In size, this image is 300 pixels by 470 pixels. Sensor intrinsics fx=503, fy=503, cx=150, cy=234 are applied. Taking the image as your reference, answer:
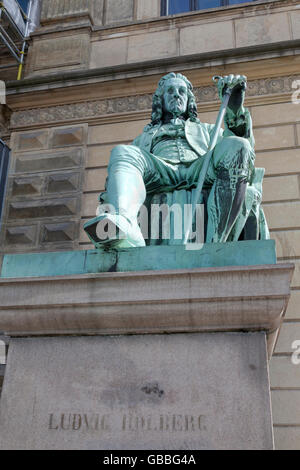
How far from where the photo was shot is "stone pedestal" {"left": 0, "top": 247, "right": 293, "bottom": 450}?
249 centimetres

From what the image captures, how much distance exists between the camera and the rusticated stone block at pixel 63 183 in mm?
9031

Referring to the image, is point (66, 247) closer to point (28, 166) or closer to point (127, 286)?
point (28, 166)

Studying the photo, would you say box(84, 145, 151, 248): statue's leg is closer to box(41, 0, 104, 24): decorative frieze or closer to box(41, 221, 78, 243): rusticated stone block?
box(41, 221, 78, 243): rusticated stone block

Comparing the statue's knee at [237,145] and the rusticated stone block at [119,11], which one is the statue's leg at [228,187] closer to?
the statue's knee at [237,145]

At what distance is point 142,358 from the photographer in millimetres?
2709

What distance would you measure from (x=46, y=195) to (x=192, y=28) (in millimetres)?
4536

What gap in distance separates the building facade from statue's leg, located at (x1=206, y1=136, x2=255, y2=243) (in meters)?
4.22

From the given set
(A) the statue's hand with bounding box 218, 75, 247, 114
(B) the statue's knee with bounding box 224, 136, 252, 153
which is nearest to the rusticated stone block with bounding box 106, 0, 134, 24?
(A) the statue's hand with bounding box 218, 75, 247, 114

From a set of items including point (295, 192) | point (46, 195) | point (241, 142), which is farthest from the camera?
point (46, 195)

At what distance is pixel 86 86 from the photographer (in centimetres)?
976

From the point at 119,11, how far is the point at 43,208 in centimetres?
495

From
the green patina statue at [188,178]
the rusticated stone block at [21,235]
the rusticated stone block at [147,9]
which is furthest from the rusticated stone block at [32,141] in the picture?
the green patina statue at [188,178]

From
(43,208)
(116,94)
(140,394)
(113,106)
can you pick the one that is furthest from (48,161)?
(140,394)

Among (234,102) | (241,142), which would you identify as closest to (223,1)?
(234,102)
